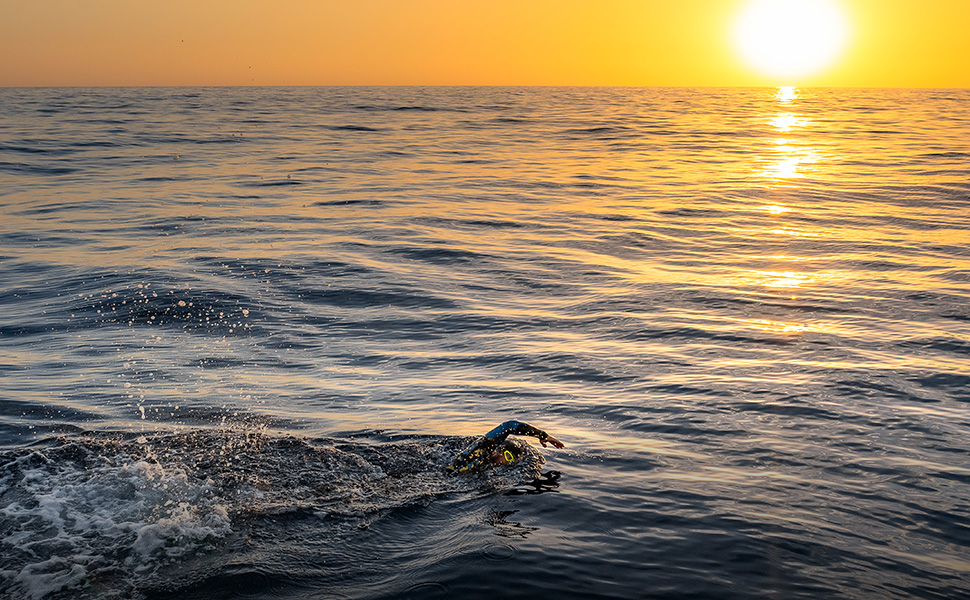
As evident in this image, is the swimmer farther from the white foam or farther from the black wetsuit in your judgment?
the white foam

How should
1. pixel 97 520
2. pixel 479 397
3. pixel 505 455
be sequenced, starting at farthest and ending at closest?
pixel 479 397, pixel 505 455, pixel 97 520

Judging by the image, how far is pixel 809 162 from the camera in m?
37.6

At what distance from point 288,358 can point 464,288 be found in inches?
193

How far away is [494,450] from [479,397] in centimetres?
206

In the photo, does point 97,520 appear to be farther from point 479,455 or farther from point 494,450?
point 494,450

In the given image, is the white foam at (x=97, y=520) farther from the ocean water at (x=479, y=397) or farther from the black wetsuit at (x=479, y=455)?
the black wetsuit at (x=479, y=455)

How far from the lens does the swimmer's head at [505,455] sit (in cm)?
703

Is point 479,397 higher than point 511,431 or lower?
lower

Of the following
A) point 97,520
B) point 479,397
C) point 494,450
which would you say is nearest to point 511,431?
point 494,450

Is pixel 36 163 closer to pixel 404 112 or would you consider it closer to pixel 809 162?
pixel 809 162

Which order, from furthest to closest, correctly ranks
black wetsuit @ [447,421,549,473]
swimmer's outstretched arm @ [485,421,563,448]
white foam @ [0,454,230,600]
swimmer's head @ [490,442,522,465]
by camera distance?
1. swimmer's head @ [490,442,522,465]
2. black wetsuit @ [447,421,549,473]
3. swimmer's outstretched arm @ [485,421,563,448]
4. white foam @ [0,454,230,600]

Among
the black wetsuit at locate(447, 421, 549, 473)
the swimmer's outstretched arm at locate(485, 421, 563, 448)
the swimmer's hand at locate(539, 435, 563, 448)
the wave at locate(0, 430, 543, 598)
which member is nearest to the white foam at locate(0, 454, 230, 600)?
the wave at locate(0, 430, 543, 598)

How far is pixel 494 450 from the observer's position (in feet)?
23.0

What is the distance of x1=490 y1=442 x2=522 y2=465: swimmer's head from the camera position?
23.1 feet
